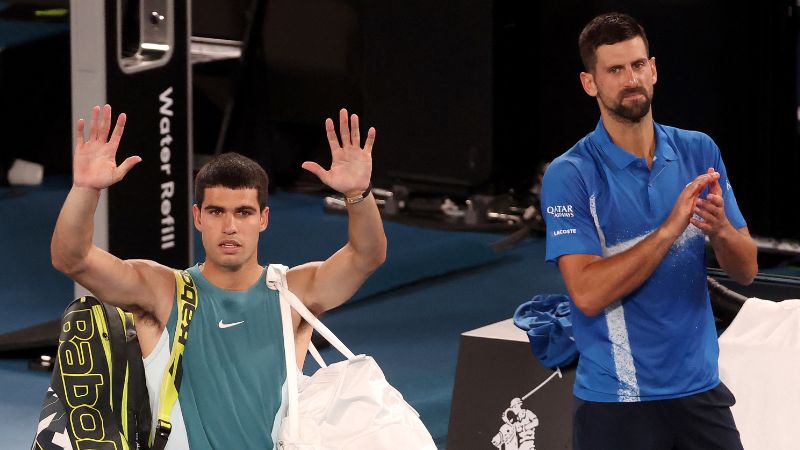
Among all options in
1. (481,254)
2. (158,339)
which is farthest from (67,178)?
(158,339)

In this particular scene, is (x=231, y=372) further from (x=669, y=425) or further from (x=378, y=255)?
(x=669, y=425)

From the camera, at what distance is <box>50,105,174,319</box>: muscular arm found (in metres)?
3.22

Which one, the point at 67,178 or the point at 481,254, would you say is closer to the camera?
the point at 481,254

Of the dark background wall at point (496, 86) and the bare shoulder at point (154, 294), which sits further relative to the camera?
the dark background wall at point (496, 86)

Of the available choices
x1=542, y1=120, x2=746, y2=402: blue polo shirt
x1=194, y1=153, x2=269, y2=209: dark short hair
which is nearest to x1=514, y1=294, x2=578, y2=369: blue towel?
x1=542, y1=120, x2=746, y2=402: blue polo shirt

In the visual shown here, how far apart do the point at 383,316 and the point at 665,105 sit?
2198 mm

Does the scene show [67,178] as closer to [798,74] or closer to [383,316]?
[383,316]

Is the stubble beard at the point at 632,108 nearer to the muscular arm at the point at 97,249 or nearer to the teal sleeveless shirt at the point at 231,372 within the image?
the teal sleeveless shirt at the point at 231,372

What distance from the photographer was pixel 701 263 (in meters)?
3.45

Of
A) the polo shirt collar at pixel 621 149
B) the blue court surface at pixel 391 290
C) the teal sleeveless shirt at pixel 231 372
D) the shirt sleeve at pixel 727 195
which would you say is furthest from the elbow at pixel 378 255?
the blue court surface at pixel 391 290

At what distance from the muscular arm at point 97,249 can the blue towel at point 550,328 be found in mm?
1457

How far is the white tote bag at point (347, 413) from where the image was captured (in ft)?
10.2

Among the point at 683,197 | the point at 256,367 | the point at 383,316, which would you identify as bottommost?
the point at 383,316

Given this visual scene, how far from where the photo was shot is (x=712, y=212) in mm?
3242
